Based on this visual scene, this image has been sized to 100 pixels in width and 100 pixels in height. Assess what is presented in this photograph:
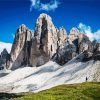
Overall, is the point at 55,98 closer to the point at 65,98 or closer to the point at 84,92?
the point at 65,98

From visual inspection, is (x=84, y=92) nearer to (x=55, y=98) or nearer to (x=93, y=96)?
(x=93, y=96)

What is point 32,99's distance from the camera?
41.4 m

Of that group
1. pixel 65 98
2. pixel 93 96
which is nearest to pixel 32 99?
pixel 65 98

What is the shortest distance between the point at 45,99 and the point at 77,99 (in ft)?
14.7

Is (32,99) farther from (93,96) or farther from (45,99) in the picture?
(93,96)

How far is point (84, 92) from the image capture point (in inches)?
1863

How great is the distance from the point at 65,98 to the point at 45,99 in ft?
10.8

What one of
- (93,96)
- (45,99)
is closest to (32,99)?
(45,99)

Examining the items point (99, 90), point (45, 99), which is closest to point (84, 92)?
point (99, 90)

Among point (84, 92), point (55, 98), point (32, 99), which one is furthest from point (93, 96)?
point (32, 99)

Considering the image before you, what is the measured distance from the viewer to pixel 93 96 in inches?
1766

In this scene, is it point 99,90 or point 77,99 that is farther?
point 99,90

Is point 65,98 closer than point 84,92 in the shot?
Yes

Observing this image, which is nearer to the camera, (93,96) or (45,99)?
(45,99)
